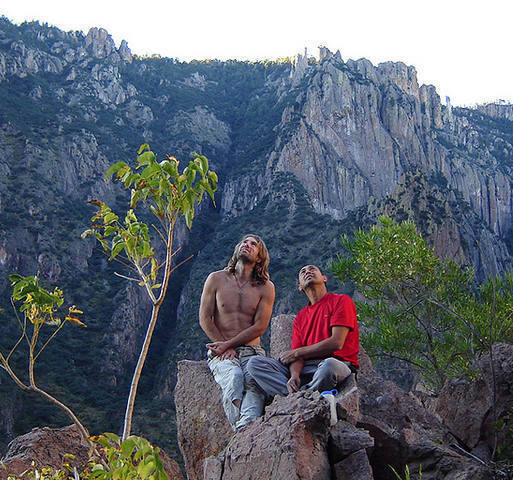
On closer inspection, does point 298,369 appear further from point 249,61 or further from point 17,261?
point 249,61

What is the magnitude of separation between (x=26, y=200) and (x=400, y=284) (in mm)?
60724

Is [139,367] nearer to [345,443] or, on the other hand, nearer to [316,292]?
[345,443]

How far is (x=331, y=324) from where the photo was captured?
17.4 feet

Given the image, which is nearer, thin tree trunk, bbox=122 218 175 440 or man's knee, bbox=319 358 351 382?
thin tree trunk, bbox=122 218 175 440

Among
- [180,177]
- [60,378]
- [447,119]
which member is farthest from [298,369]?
[447,119]

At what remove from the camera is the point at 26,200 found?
64.9 metres

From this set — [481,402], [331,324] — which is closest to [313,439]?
[331,324]

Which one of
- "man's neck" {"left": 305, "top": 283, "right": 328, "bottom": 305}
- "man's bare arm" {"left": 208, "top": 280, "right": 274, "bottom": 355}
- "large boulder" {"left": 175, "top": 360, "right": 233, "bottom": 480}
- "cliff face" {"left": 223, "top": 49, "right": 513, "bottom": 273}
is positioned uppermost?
"cliff face" {"left": 223, "top": 49, "right": 513, "bottom": 273}

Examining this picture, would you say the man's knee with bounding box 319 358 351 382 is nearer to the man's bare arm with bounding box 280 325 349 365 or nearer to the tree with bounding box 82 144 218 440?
the man's bare arm with bounding box 280 325 349 365

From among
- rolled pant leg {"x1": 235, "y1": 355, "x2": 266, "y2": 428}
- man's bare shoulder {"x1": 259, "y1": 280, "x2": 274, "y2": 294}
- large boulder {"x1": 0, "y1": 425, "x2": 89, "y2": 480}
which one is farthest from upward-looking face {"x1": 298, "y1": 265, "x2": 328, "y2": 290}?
large boulder {"x1": 0, "y1": 425, "x2": 89, "y2": 480}

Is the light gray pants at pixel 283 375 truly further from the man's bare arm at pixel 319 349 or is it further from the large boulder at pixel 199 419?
the large boulder at pixel 199 419

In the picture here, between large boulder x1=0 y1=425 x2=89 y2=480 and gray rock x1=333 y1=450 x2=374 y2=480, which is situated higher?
gray rock x1=333 y1=450 x2=374 y2=480

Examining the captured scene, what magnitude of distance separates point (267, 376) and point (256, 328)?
643 millimetres

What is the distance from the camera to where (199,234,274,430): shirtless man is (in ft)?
17.3
